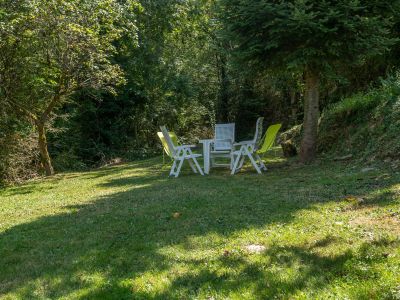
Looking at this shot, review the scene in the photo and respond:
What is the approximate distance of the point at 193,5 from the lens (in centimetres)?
1825

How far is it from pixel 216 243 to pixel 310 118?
540 centimetres

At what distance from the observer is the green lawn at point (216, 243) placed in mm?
2559

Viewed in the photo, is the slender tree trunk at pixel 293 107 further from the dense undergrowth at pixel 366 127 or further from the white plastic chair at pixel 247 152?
the white plastic chair at pixel 247 152

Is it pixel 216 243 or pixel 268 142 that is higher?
pixel 268 142

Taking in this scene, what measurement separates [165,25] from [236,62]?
9.88 metres

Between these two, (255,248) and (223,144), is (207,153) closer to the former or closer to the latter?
(223,144)

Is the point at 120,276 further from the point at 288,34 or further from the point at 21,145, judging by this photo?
the point at 21,145

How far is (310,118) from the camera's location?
8.17m

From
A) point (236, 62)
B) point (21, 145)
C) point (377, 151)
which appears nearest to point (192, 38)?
point (21, 145)


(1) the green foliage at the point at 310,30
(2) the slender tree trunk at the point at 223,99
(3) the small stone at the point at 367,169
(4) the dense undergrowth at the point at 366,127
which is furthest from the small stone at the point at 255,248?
(2) the slender tree trunk at the point at 223,99

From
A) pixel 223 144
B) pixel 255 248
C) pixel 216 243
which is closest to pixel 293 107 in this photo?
pixel 223 144

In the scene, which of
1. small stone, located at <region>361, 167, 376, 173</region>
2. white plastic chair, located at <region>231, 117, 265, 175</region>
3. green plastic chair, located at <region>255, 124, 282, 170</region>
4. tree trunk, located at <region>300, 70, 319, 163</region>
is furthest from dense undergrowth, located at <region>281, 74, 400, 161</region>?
white plastic chair, located at <region>231, 117, 265, 175</region>

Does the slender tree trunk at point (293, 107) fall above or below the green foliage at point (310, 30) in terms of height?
below

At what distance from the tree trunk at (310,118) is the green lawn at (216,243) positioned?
2040 millimetres
